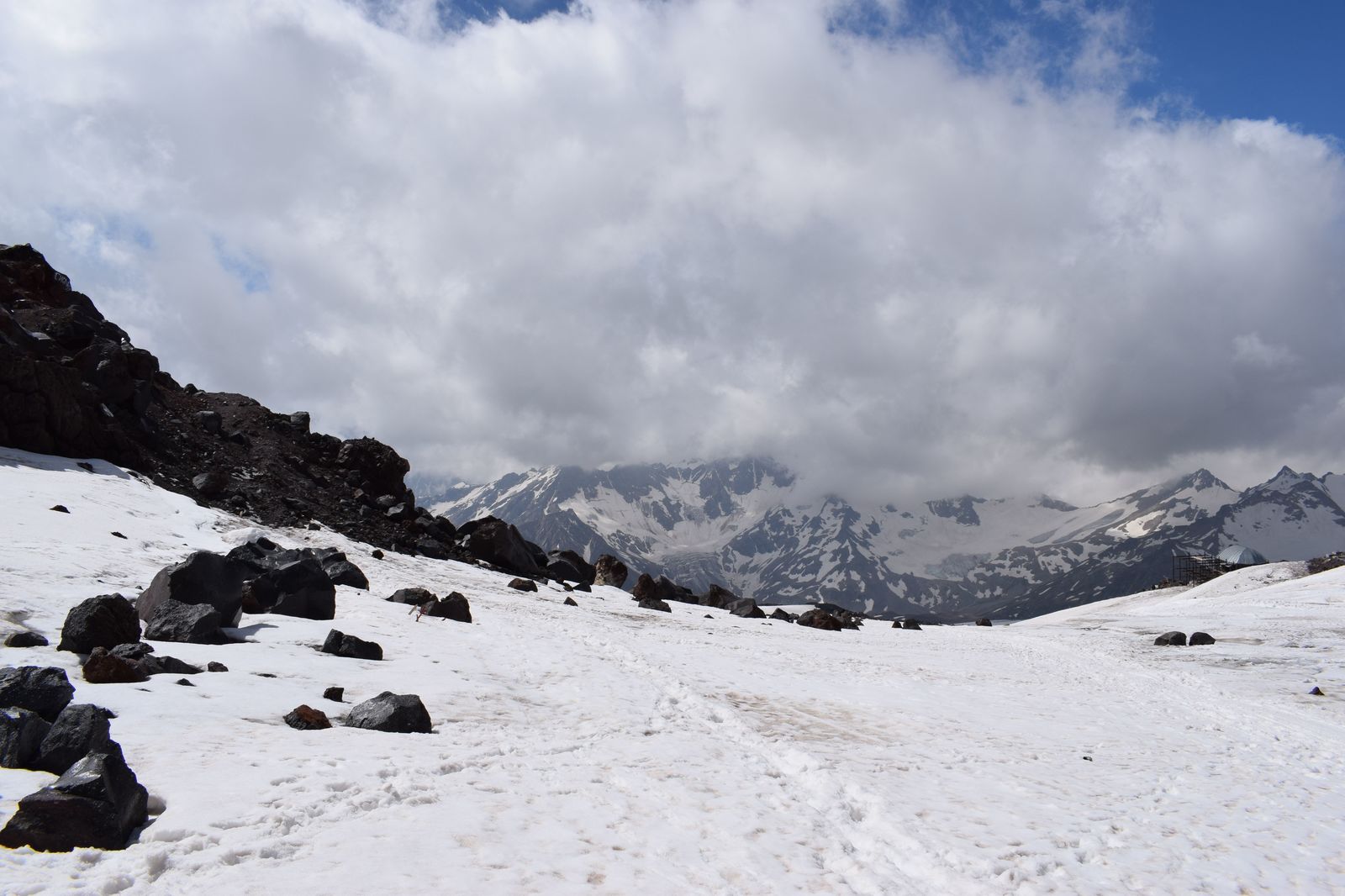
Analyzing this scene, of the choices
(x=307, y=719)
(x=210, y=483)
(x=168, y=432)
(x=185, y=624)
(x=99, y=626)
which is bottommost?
(x=307, y=719)

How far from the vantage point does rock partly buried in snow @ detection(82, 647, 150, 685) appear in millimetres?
12070

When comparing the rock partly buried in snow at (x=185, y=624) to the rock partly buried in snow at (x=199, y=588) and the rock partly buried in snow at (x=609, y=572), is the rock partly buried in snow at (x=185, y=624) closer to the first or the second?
the rock partly buried in snow at (x=199, y=588)

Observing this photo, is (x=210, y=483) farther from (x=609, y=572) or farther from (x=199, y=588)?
(x=609, y=572)

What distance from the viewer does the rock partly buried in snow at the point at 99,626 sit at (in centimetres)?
1336

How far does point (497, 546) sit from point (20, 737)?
45741 mm

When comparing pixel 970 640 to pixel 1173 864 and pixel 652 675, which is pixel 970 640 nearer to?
pixel 652 675

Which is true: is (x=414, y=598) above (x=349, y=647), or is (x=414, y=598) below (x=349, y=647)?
above

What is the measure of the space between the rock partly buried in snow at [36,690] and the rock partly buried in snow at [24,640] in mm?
4201

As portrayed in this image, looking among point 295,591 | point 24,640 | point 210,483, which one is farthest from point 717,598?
point 24,640

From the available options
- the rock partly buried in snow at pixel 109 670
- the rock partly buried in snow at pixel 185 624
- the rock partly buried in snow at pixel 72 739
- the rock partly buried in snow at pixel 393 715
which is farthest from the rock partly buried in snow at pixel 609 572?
the rock partly buried in snow at pixel 72 739

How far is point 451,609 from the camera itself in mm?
28047

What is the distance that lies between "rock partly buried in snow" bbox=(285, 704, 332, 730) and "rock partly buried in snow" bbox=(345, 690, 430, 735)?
55 centimetres

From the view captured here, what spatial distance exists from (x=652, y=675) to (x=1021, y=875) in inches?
519

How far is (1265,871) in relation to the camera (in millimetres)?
10375
